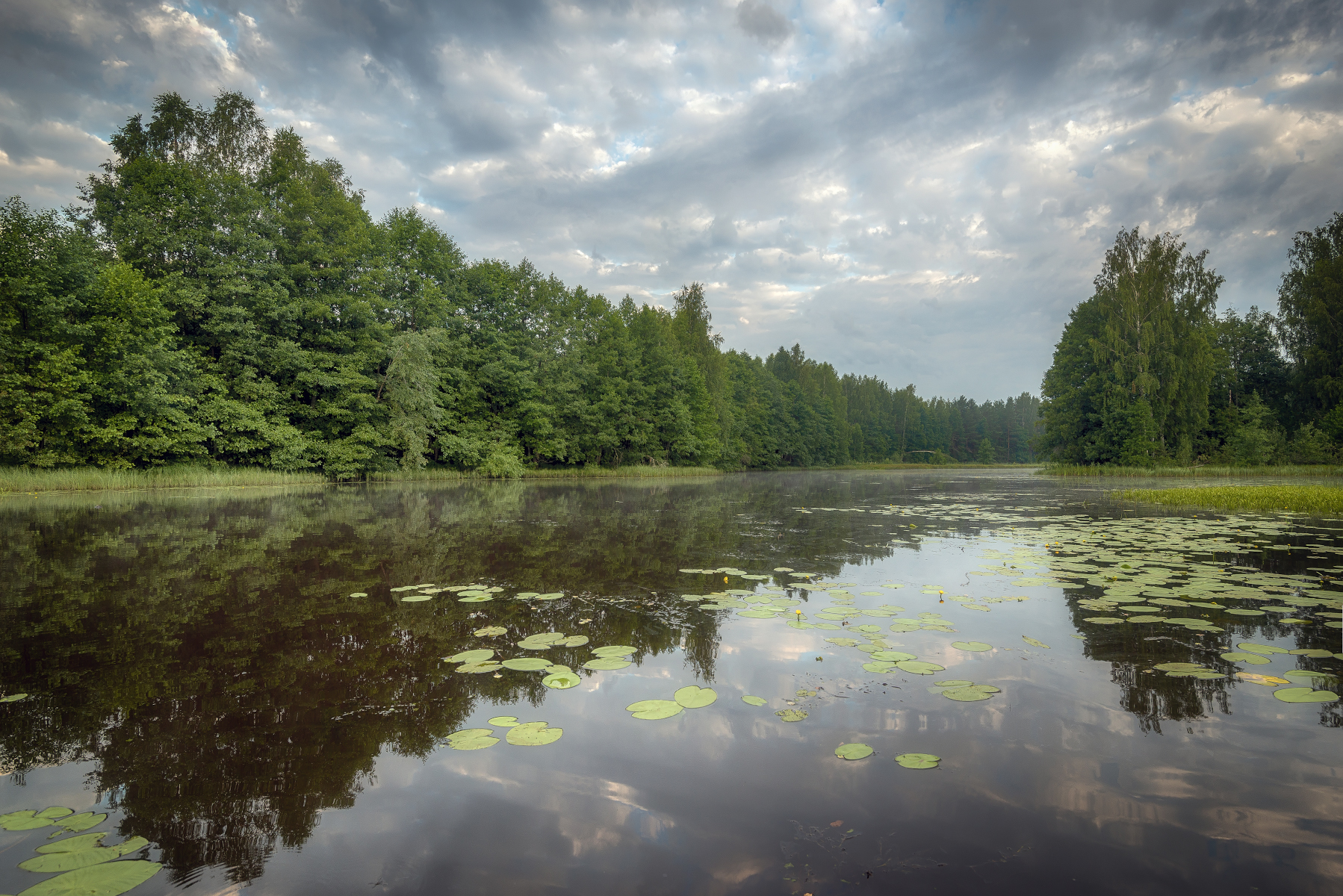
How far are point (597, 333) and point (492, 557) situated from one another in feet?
128

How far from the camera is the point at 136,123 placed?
2870 centimetres

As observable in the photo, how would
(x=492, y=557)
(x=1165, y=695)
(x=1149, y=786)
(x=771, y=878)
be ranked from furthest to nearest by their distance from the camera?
1. (x=492, y=557)
2. (x=1165, y=695)
3. (x=1149, y=786)
4. (x=771, y=878)

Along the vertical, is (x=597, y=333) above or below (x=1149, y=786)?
above

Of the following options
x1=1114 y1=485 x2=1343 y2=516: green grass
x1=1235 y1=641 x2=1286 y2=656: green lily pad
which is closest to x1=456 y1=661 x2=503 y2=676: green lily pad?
x1=1235 y1=641 x2=1286 y2=656: green lily pad

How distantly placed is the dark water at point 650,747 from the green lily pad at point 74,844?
0.07 metres

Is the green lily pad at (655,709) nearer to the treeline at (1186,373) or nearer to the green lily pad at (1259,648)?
the green lily pad at (1259,648)

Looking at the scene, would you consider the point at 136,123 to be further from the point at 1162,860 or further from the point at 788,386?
the point at 788,386

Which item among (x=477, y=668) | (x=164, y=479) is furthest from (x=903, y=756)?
(x=164, y=479)

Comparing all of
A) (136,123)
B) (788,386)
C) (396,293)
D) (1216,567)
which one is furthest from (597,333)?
(1216,567)

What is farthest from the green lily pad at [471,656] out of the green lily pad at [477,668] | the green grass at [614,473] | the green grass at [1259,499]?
the green grass at [614,473]

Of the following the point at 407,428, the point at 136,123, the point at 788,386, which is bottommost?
the point at 407,428

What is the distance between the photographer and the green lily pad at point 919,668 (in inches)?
150

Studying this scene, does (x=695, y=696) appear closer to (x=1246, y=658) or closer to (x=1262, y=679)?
(x=1262, y=679)

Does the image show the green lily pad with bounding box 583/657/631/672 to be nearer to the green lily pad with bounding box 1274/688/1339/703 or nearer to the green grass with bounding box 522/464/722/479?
the green lily pad with bounding box 1274/688/1339/703
